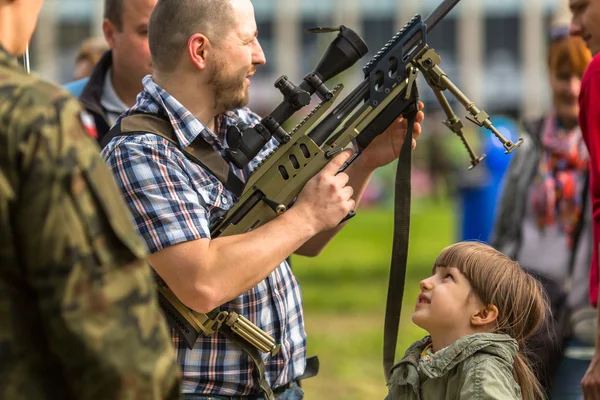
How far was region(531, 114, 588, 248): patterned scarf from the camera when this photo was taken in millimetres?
5480

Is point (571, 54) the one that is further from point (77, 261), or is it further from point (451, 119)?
point (77, 261)

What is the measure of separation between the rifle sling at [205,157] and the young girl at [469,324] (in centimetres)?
42

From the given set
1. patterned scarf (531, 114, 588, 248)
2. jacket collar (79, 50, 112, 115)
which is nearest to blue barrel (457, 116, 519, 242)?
patterned scarf (531, 114, 588, 248)

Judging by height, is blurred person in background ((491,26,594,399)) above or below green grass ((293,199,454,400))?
above

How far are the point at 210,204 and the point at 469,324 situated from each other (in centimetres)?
90

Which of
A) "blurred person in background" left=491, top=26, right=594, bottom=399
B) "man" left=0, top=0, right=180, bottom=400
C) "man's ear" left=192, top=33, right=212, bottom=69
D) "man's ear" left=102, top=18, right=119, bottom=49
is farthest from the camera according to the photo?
"blurred person in background" left=491, top=26, right=594, bottom=399

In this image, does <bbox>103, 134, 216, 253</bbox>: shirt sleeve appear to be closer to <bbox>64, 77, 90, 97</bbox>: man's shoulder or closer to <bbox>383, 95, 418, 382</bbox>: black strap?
<bbox>383, 95, 418, 382</bbox>: black strap

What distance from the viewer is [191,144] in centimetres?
322

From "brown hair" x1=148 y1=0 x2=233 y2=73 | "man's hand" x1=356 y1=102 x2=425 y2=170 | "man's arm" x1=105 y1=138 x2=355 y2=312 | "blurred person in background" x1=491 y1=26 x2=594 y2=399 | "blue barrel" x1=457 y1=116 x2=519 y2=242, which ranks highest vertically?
"brown hair" x1=148 y1=0 x2=233 y2=73

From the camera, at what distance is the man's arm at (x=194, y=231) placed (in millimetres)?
2969

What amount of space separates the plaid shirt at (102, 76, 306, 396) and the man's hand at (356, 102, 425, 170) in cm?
40

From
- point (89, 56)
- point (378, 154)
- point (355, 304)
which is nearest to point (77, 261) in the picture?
point (378, 154)

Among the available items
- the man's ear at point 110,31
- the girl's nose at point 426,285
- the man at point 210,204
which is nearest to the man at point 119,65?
the man's ear at point 110,31

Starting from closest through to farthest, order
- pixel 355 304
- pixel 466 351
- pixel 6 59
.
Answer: pixel 6 59 < pixel 466 351 < pixel 355 304
